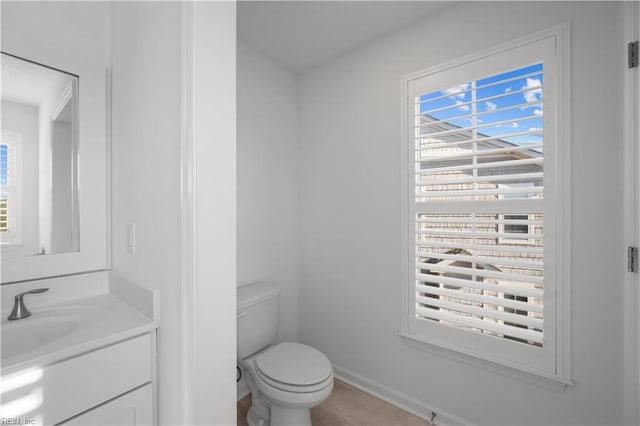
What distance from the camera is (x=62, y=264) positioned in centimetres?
126

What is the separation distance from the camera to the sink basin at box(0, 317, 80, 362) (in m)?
1.03

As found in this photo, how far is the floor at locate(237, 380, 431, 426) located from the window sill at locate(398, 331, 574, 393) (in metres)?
0.42

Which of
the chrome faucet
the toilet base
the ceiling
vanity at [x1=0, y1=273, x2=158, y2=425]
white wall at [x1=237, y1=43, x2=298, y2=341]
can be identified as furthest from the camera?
white wall at [x1=237, y1=43, x2=298, y2=341]

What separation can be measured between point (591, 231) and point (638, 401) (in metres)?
0.67

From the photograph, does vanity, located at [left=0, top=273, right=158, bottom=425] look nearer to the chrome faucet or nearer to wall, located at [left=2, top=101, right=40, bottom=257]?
the chrome faucet

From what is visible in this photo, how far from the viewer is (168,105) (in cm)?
101

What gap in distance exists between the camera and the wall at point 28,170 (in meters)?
1.18

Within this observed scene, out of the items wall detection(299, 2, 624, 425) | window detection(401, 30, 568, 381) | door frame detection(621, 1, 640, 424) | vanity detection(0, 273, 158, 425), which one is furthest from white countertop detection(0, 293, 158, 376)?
door frame detection(621, 1, 640, 424)

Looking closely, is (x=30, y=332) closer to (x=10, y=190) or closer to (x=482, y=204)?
(x=10, y=190)

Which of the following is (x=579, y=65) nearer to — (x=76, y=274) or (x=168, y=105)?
(x=168, y=105)

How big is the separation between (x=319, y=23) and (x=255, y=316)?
187 cm

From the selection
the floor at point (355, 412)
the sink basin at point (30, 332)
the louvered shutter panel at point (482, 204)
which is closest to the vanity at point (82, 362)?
the sink basin at point (30, 332)

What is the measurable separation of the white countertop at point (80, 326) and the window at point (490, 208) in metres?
1.49

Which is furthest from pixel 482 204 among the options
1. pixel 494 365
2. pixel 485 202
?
pixel 494 365
